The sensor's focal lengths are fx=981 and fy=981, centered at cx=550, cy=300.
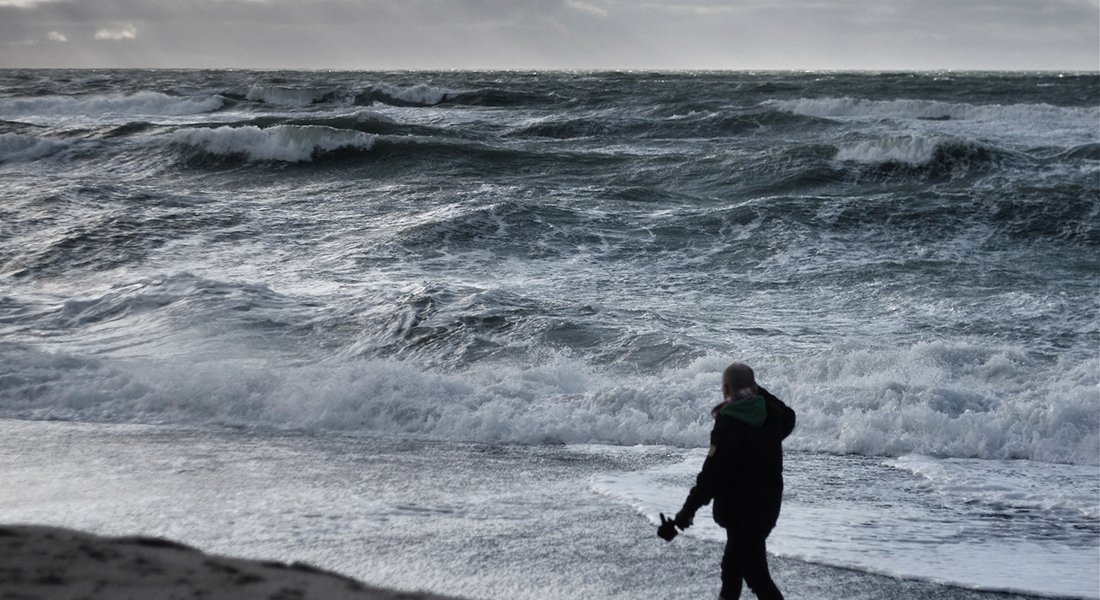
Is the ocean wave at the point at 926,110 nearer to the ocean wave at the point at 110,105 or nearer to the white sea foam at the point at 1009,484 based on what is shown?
the ocean wave at the point at 110,105

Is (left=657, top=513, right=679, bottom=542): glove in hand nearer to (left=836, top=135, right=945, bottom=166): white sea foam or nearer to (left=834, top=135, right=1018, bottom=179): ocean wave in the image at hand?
(left=834, top=135, right=1018, bottom=179): ocean wave

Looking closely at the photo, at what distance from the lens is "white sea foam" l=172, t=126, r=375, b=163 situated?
23859mm

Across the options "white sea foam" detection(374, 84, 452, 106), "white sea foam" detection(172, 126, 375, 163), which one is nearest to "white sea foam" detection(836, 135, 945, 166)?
"white sea foam" detection(172, 126, 375, 163)

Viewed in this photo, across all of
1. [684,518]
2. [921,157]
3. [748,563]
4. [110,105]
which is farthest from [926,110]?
[684,518]

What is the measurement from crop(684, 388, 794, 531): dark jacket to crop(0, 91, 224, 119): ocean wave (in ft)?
127

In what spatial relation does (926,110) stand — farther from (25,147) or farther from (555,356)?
(555,356)

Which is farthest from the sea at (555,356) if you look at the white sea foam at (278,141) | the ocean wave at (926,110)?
the ocean wave at (926,110)

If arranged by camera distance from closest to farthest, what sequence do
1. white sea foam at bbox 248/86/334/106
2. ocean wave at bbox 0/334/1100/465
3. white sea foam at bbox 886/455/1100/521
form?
white sea foam at bbox 886/455/1100/521 < ocean wave at bbox 0/334/1100/465 < white sea foam at bbox 248/86/334/106

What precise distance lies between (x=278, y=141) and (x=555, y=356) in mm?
16417

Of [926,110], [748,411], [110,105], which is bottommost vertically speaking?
[748,411]

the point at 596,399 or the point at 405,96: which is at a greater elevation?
the point at 405,96

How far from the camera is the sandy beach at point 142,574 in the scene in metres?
4.46

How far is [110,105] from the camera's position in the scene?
4047 cm

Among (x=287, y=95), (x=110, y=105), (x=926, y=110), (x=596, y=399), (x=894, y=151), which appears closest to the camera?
(x=596, y=399)
